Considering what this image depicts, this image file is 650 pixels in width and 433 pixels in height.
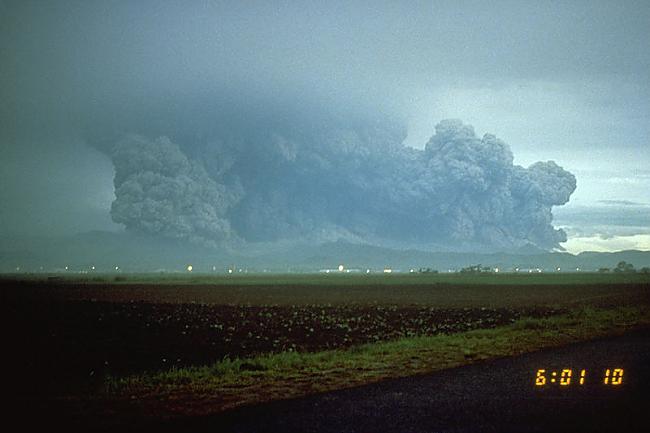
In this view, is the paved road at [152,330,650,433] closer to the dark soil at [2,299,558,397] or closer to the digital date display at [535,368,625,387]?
the digital date display at [535,368,625,387]

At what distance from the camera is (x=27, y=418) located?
10.8 m

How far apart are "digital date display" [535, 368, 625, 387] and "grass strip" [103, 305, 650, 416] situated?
319 cm

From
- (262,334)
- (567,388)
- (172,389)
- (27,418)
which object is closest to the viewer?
(27,418)

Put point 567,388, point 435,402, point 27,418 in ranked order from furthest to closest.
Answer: point 567,388 < point 435,402 < point 27,418

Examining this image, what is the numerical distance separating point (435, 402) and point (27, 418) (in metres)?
7.80

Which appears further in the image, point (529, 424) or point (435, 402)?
point (435, 402)

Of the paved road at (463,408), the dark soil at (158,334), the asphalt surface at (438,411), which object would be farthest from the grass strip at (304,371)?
the dark soil at (158,334)

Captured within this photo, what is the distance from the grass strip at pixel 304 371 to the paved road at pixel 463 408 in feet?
3.77

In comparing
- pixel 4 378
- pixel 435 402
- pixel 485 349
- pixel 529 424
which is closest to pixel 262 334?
pixel 485 349

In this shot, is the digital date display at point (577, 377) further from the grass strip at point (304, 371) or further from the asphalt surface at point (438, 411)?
the grass strip at point (304, 371)

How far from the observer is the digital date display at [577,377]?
44.5 feet

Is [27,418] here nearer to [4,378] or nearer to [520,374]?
[4,378]

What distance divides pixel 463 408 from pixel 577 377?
476cm

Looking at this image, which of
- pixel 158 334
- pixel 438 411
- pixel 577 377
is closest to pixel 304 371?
pixel 438 411
